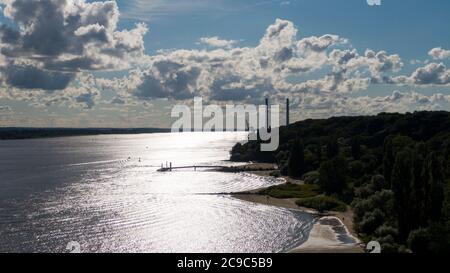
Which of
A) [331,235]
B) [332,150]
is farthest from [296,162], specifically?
[331,235]

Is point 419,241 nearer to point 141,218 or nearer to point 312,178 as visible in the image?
point 141,218

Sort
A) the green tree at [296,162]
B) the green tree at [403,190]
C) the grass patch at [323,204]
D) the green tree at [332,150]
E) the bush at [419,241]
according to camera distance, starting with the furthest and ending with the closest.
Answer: the green tree at [296,162] → the green tree at [332,150] → the grass patch at [323,204] → the green tree at [403,190] → the bush at [419,241]

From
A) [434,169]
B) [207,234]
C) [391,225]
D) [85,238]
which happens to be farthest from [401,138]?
[85,238]

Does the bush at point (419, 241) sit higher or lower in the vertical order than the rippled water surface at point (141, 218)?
higher

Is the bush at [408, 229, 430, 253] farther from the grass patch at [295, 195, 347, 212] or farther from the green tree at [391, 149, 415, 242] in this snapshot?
the grass patch at [295, 195, 347, 212]

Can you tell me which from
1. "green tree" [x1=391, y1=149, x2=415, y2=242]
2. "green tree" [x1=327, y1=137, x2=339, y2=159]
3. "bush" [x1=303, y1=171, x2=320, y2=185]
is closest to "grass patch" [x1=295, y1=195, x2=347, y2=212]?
"bush" [x1=303, y1=171, x2=320, y2=185]

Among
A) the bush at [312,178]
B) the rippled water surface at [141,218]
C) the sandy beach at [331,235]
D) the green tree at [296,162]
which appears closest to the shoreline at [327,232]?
the sandy beach at [331,235]

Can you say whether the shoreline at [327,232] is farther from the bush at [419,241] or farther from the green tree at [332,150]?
the green tree at [332,150]
